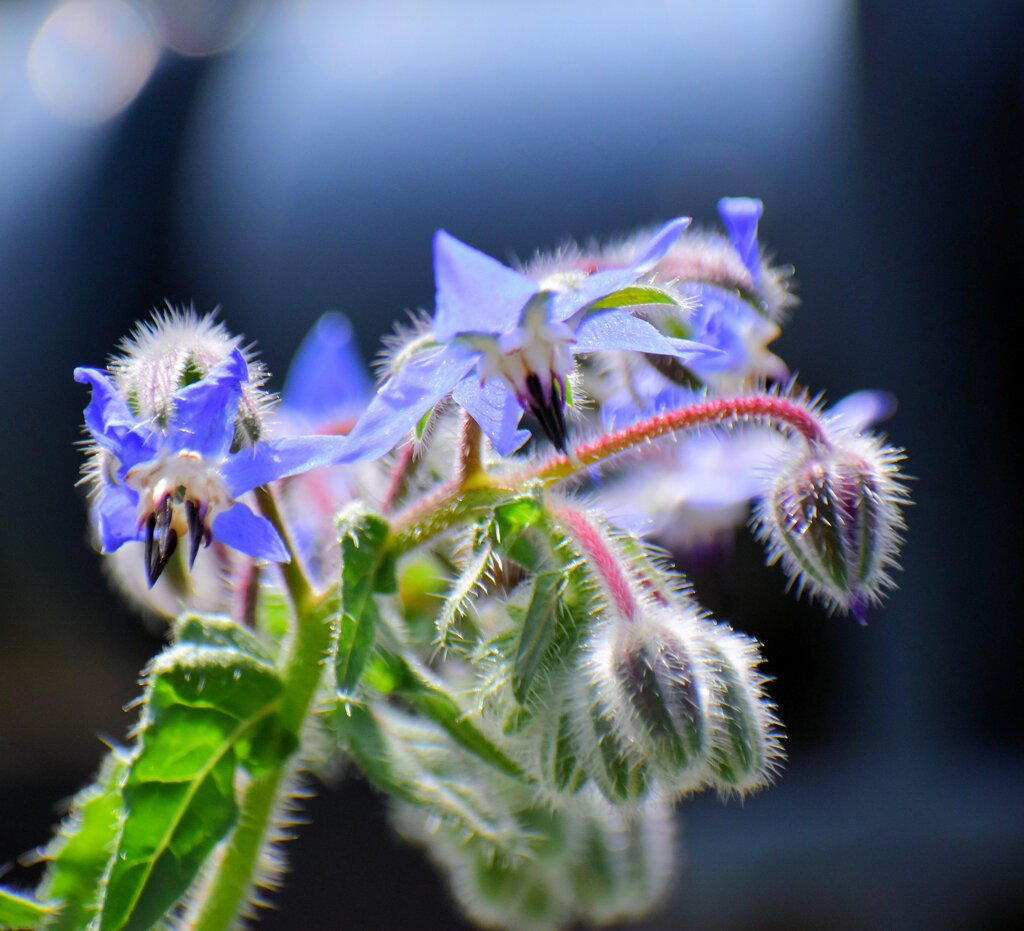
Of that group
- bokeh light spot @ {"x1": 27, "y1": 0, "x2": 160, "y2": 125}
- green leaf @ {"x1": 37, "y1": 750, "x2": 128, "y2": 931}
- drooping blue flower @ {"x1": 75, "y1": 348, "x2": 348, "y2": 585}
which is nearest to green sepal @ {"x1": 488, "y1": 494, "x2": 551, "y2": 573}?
drooping blue flower @ {"x1": 75, "y1": 348, "x2": 348, "y2": 585}

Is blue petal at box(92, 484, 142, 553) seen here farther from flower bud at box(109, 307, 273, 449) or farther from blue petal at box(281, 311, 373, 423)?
blue petal at box(281, 311, 373, 423)

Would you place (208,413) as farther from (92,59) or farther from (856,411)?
(92,59)

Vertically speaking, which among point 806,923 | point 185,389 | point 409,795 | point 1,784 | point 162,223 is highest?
point 162,223

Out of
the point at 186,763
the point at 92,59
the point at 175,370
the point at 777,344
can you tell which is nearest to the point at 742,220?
the point at 175,370

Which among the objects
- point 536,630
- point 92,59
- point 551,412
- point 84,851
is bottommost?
point 84,851

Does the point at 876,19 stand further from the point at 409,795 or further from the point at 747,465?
the point at 409,795

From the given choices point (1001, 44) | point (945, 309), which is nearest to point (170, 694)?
point (945, 309)
